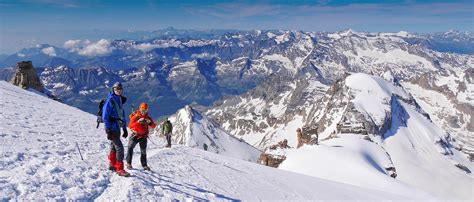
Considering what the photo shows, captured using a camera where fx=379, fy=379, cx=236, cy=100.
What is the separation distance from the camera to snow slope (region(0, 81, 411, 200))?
14898mm

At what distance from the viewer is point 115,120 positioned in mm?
17422

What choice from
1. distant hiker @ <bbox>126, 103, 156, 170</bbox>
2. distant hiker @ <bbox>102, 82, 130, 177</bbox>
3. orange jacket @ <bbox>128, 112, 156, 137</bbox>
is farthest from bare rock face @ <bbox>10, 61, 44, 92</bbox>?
distant hiker @ <bbox>102, 82, 130, 177</bbox>

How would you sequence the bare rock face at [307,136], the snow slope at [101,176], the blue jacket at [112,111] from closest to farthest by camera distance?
the snow slope at [101,176] < the blue jacket at [112,111] < the bare rock face at [307,136]

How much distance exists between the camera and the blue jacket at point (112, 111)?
17141mm

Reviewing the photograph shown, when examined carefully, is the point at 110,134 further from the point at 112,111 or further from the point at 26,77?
the point at 26,77

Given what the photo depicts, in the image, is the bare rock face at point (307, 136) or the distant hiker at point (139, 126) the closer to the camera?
the distant hiker at point (139, 126)

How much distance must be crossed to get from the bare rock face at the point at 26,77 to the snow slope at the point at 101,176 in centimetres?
6994

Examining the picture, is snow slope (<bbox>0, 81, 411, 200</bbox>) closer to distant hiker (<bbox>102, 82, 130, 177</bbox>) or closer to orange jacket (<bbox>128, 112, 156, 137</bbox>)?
distant hiker (<bbox>102, 82, 130, 177</bbox>)

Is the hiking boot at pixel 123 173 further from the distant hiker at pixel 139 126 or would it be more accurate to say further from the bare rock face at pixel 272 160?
the bare rock face at pixel 272 160

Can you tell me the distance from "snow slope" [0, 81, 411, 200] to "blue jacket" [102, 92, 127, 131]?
7.70ft

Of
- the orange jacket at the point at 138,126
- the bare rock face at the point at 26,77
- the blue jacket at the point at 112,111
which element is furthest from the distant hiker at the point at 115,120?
the bare rock face at the point at 26,77

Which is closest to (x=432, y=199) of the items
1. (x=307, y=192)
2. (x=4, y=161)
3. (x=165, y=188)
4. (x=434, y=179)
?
(x=307, y=192)

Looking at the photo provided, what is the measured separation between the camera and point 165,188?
17375 millimetres

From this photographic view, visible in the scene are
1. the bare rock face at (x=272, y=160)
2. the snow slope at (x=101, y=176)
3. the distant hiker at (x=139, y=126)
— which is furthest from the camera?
the bare rock face at (x=272, y=160)
